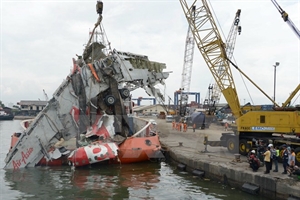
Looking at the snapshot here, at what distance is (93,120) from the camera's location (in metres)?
25.2

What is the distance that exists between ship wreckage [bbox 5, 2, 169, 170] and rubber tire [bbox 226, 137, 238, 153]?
5.21 metres

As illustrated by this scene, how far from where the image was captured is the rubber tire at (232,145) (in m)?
23.6

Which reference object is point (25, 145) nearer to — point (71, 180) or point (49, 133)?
point (49, 133)

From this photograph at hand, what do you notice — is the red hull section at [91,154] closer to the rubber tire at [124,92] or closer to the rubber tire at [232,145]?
the rubber tire at [124,92]

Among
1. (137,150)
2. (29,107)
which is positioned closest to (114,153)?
(137,150)

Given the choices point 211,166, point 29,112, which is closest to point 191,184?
point 211,166

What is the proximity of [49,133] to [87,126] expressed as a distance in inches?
116

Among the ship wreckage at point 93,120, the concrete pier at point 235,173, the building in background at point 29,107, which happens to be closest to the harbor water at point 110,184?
the concrete pier at point 235,173

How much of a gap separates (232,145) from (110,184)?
10318 millimetres

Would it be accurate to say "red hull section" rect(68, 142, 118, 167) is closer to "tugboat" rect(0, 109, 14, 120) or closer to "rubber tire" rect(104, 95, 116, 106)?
"rubber tire" rect(104, 95, 116, 106)

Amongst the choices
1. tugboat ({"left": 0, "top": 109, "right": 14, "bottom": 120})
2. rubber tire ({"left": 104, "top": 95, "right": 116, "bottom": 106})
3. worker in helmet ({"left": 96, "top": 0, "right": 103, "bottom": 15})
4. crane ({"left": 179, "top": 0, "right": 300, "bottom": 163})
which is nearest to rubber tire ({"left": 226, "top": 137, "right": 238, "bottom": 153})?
crane ({"left": 179, "top": 0, "right": 300, "bottom": 163})

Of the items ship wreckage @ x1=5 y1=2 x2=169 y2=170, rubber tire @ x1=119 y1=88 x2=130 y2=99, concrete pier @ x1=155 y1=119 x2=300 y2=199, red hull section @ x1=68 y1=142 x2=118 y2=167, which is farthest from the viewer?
rubber tire @ x1=119 y1=88 x2=130 y2=99

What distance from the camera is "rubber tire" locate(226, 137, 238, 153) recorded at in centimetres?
2362

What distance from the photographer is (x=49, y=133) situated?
76.2 ft
